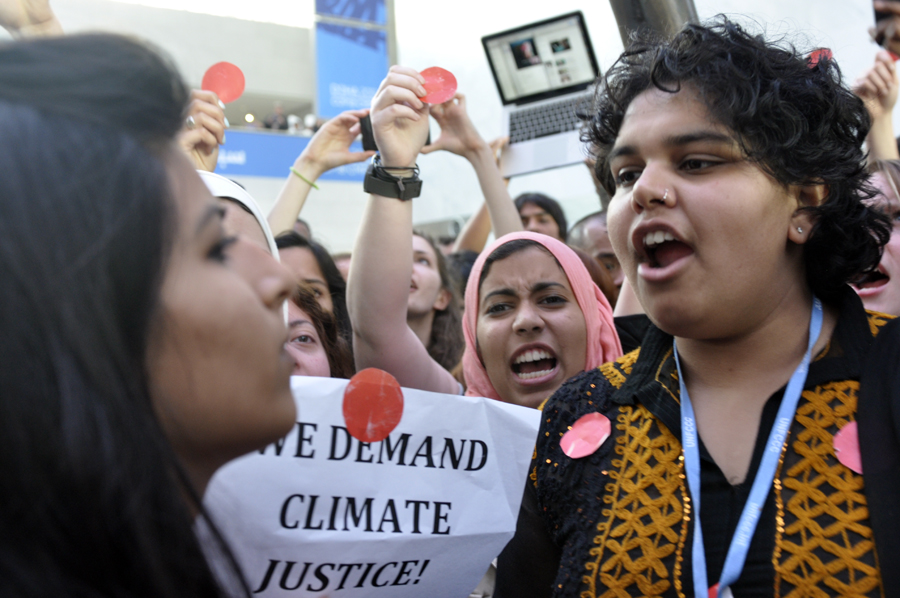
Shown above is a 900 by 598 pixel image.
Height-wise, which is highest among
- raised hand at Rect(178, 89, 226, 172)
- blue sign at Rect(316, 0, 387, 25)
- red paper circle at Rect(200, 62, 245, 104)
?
blue sign at Rect(316, 0, 387, 25)

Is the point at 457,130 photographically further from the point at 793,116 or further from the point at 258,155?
the point at 258,155

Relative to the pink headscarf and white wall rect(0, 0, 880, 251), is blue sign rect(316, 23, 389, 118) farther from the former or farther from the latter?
the pink headscarf

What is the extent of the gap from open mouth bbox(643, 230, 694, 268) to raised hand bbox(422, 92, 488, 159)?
138 centimetres

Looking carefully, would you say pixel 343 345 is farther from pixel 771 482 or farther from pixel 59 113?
pixel 59 113

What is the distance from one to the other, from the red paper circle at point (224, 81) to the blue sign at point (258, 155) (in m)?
7.55

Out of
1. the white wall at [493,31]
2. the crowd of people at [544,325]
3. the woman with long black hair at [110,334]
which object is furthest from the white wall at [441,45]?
the woman with long black hair at [110,334]

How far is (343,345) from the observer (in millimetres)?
2225

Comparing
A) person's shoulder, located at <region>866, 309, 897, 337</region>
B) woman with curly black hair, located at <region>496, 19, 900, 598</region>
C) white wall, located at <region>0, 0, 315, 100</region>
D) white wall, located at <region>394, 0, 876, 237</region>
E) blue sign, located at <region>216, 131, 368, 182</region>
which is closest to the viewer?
woman with curly black hair, located at <region>496, 19, 900, 598</region>

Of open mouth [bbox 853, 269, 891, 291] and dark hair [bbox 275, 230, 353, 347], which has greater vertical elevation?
dark hair [bbox 275, 230, 353, 347]

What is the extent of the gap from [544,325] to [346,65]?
342 inches

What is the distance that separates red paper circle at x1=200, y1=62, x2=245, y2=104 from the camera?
228cm

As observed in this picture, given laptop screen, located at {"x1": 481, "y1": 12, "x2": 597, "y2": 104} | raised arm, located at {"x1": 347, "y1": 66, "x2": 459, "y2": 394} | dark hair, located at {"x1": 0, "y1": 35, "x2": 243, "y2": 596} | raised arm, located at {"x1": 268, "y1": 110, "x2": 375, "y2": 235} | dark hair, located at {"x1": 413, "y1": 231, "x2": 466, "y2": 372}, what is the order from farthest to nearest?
laptop screen, located at {"x1": 481, "y1": 12, "x2": 597, "y2": 104} < dark hair, located at {"x1": 413, "y1": 231, "x2": 466, "y2": 372} < raised arm, located at {"x1": 268, "y1": 110, "x2": 375, "y2": 235} < raised arm, located at {"x1": 347, "y1": 66, "x2": 459, "y2": 394} < dark hair, located at {"x1": 0, "y1": 35, "x2": 243, "y2": 596}

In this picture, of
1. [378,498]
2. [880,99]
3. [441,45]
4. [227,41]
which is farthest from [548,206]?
[227,41]

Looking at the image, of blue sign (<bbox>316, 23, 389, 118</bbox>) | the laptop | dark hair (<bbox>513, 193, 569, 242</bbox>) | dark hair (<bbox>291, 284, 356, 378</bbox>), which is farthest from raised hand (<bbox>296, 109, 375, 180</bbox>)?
blue sign (<bbox>316, 23, 389, 118</bbox>)
